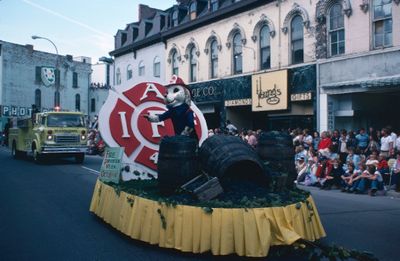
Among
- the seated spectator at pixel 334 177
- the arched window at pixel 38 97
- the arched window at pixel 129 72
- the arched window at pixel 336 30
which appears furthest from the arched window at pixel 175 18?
the arched window at pixel 38 97

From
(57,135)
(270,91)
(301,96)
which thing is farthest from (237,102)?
(57,135)

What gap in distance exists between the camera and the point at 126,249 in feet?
19.3

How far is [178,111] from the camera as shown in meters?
7.75

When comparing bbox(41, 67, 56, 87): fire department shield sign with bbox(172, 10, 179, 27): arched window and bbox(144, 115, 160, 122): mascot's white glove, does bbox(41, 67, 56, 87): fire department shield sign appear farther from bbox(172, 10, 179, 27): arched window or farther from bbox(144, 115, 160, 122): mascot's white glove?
bbox(144, 115, 160, 122): mascot's white glove

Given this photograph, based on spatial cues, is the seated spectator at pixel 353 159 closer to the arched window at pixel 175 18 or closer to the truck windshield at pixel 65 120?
the truck windshield at pixel 65 120

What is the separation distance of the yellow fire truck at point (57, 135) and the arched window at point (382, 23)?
13.2 metres

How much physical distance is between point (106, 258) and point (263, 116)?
60.6ft

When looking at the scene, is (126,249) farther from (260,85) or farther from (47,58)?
(47,58)

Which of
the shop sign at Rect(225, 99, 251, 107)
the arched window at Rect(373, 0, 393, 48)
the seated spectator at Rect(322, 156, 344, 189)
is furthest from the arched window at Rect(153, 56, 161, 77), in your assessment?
the seated spectator at Rect(322, 156, 344, 189)

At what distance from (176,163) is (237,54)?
708 inches

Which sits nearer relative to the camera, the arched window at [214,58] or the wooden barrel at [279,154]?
the wooden barrel at [279,154]

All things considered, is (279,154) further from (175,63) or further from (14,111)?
(14,111)

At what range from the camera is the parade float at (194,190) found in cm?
532

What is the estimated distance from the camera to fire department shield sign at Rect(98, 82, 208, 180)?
801cm
